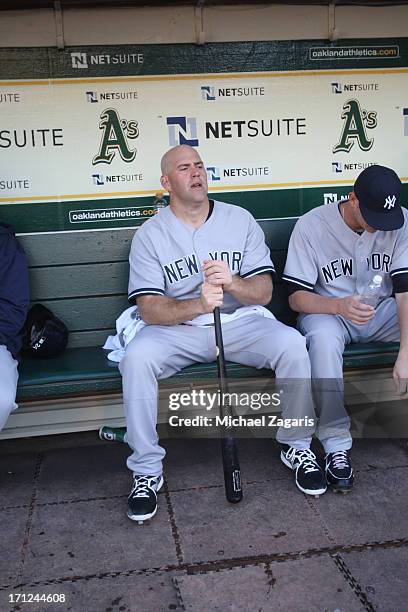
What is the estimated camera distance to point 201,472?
3127 mm

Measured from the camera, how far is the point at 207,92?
137 inches

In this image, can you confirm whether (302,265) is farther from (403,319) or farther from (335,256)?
(403,319)

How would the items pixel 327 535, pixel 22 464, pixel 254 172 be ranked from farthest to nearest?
pixel 254 172 < pixel 22 464 < pixel 327 535

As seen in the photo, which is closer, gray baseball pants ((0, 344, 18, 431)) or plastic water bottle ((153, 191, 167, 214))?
gray baseball pants ((0, 344, 18, 431))

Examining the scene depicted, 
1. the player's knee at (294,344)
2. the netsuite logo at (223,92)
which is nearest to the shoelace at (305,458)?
the player's knee at (294,344)

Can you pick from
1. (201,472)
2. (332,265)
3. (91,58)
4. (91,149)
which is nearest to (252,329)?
(332,265)

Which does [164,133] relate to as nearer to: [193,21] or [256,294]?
[193,21]

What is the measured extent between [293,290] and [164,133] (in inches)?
41.1

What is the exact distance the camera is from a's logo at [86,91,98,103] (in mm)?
3365

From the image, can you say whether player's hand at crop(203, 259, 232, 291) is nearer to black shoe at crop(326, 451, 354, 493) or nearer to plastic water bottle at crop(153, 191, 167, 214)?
plastic water bottle at crop(153, 191, 167, 214)

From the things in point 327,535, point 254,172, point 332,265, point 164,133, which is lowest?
point 327,535

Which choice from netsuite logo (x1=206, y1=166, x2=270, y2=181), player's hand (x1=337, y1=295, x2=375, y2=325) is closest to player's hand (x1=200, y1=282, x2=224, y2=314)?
player's hand (x1=337, y1=295, x2=375, y2=325)

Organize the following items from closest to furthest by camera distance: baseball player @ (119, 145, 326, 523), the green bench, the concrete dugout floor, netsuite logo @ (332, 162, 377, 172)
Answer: the concrete dugout floor < baseball player @ (119, 145, 326, 523) < the green bench < netsuite logo @ (332, 162, 377, 172)

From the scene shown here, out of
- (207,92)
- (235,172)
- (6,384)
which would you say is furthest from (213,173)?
(6,384)
